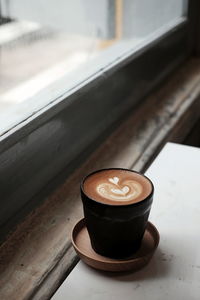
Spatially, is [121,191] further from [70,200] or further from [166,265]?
[70,200]

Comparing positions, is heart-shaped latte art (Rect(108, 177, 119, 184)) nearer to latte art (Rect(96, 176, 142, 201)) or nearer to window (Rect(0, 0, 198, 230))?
latte art (Rect(96, 176, 142, 201))

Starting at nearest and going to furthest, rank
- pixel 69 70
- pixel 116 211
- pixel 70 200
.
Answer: pixel 116 211
pixel 70 200
pixel 69 70

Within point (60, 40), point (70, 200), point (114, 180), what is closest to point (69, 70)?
point (60, 40)

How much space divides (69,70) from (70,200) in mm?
381

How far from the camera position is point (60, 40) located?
1.22 metres

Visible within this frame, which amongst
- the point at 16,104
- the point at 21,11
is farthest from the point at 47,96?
the point at 21,11

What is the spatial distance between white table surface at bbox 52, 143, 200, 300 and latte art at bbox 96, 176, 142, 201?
98 mm

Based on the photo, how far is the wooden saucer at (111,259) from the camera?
59 cm

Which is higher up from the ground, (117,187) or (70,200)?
(117,187)

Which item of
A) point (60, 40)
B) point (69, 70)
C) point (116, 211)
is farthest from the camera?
point (60, 40)

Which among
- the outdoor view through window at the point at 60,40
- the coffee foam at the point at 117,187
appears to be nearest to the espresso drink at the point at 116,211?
the coffee foam at the point at 117,187

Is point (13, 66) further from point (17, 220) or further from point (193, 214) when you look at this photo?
point (193, 214)

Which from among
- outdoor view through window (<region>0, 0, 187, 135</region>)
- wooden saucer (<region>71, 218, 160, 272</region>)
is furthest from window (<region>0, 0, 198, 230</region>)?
wooden saucer (<region>71, 218, 160, 272</region>)

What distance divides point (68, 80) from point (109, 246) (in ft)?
1.55
